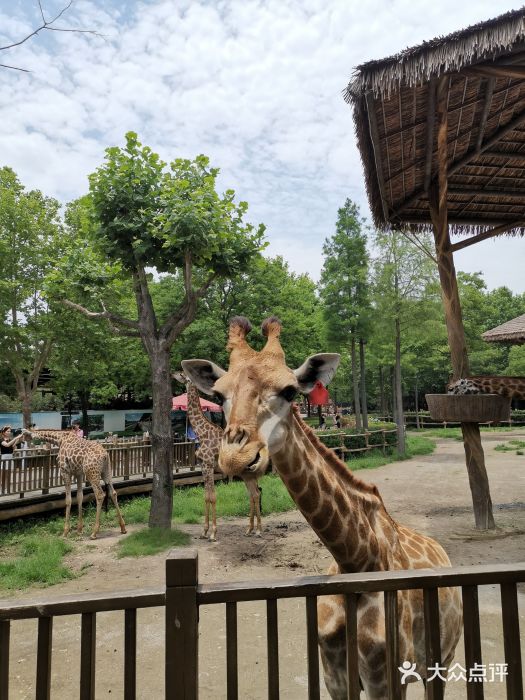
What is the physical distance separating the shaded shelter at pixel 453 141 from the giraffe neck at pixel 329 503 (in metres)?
5.47

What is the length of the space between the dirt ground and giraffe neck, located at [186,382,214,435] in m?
2.25

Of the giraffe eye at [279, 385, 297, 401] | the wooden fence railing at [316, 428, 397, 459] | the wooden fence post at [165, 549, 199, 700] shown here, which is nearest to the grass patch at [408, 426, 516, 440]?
the wooden fence railing at [316, 428, 397, 459]

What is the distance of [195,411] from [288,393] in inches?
334

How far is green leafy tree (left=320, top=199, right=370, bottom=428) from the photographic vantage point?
21516 mm

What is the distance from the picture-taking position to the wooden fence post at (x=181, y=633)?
5.78ft

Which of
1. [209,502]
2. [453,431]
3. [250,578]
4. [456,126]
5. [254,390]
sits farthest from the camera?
[453,431]

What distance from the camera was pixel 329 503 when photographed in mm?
2432

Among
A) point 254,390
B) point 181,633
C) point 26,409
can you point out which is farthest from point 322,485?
point 26,409

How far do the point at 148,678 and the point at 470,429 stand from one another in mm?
6878

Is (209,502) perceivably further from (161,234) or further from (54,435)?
(161,234)

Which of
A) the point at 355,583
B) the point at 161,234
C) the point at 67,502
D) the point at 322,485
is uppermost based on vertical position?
the point at 161,234

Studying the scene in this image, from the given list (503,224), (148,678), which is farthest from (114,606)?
(503,224)

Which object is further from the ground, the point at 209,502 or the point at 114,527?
the point at 209,502

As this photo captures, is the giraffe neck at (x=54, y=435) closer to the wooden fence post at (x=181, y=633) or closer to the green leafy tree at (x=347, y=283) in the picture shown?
the wooden fence post at (x=181, y=633)
